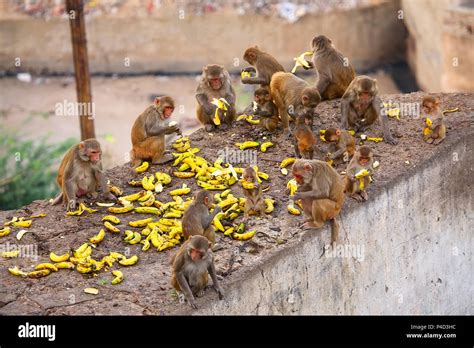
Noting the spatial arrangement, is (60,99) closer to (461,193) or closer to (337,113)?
(337,113)

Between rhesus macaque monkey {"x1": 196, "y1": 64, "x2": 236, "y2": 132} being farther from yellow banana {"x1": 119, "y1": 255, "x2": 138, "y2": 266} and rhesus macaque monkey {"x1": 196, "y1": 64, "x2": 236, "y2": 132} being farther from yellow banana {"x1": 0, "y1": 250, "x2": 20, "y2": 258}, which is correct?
yellow banana {"x1": 0, "y1": 250, "x2": 20, "y2": 258}

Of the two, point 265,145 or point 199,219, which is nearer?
point 199,219

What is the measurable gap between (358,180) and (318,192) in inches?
37.3

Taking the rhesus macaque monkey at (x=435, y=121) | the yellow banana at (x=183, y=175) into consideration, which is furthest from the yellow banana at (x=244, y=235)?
the rhesus macaque monkey at (x=435, y=121)

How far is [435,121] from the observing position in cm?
1473

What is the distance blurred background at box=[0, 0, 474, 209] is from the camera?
2436 cm

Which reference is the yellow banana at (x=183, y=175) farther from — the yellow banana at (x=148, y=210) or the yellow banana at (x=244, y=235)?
the yellow banana at (x=244, y=235)

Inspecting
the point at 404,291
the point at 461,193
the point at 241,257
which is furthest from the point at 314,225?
the point at 461,193

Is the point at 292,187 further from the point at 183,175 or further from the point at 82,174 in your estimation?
the point at 82,174

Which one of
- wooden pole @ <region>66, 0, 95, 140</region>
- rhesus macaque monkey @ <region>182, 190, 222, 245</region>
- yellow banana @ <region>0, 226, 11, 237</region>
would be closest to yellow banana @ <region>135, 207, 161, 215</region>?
rhesus macaque monkey @ <region>182, 190, 222, 245</region>

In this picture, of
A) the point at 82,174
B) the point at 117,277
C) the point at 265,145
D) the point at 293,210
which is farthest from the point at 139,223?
the point at 265,145

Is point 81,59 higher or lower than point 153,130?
higher

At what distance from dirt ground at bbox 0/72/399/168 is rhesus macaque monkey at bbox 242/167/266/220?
9450mm

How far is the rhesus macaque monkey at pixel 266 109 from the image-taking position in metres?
15.3
